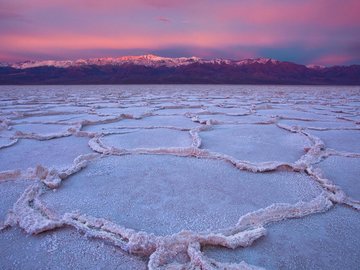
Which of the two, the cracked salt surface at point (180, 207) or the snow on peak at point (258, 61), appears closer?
the cracked salt surface at point (180, 207)

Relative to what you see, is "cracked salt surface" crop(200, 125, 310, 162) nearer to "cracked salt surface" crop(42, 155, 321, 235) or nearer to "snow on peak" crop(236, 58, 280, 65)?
"cracked salt surface" crop(42, 155, 321, 235)

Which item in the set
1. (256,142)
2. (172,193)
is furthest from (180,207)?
(256,142)

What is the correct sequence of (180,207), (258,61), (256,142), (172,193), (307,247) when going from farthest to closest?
1. (258,61)
2. (256,142)
3. (172,193)
4. (180,207)
5. (307,247)

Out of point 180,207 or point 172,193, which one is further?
point 172,193

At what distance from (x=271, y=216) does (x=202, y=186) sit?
43 centimetres

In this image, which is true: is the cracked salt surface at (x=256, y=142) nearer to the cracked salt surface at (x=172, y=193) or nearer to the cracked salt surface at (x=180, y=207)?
the cracked salt surface at (x=180, y=207)

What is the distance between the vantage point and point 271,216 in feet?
4.12

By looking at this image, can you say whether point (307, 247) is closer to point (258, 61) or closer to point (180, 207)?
point (180, 207)

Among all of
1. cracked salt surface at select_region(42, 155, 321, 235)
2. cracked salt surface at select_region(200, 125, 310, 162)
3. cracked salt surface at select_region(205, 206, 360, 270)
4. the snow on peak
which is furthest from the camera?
the snow on peak

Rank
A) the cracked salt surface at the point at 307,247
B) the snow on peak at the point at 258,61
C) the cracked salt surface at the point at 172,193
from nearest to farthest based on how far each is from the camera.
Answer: the cracked salt surface at the point at 307,247 < the cracked salt surface at the point at 172,193 < the snow on peak at the point at 258,61

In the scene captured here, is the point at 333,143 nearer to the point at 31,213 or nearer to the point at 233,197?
the point at 233,197

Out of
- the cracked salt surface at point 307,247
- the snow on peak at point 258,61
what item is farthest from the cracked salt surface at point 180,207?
the snow on peak at point 258,61

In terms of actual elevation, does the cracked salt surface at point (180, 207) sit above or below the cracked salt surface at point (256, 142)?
above

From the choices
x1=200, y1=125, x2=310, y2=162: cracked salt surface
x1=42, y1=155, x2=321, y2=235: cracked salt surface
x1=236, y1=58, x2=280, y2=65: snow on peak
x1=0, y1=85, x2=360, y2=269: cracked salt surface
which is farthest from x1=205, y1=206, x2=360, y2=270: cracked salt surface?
x1=236, y1=58, x2=280, y2=65: snow on peak
